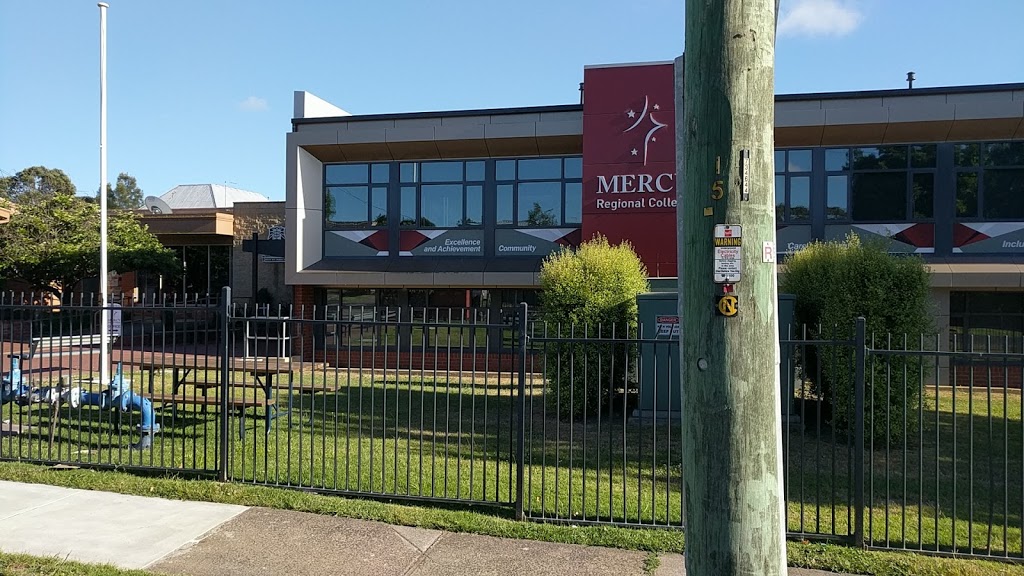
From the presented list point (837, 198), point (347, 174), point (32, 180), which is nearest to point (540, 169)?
point (347, 174)

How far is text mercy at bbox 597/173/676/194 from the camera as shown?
15867mm

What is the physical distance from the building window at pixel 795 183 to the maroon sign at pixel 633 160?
2.60 m

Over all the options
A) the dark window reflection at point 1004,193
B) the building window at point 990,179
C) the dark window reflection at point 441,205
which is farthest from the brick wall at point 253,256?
the dark window reflection at point 1004,193

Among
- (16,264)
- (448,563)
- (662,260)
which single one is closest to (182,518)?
(448,563)

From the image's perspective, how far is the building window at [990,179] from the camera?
15539 mm

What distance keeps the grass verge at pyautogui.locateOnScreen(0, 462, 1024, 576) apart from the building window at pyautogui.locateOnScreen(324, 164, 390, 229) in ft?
40.2

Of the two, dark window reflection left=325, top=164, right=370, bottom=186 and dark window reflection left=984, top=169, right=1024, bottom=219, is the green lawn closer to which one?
dark window reflection left=984, top=169, right=1024, bottom=219

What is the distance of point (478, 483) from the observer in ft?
23.5

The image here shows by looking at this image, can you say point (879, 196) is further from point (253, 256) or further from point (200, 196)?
point (200, 196)

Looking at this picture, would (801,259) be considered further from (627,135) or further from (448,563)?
(448,563)

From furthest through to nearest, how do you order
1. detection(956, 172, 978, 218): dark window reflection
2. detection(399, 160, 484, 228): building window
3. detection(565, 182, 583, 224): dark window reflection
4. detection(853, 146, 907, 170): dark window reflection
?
detection(399, 160, 484, 228): building window, detection(565, 182, 583, 224): dark window reflection, detection(853, 146, 907, 170): dark window reflection, detection(956, 172, 978, 218): dark window reflection

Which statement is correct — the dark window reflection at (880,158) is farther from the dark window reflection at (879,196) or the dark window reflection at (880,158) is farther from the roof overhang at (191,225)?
the roof overhang at (191,225)

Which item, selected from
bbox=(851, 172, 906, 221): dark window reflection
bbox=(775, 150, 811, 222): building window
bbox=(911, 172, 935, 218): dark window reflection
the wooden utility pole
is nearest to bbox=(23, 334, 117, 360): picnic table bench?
the wooden utility pole

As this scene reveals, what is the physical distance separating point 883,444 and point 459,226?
1178 cm
